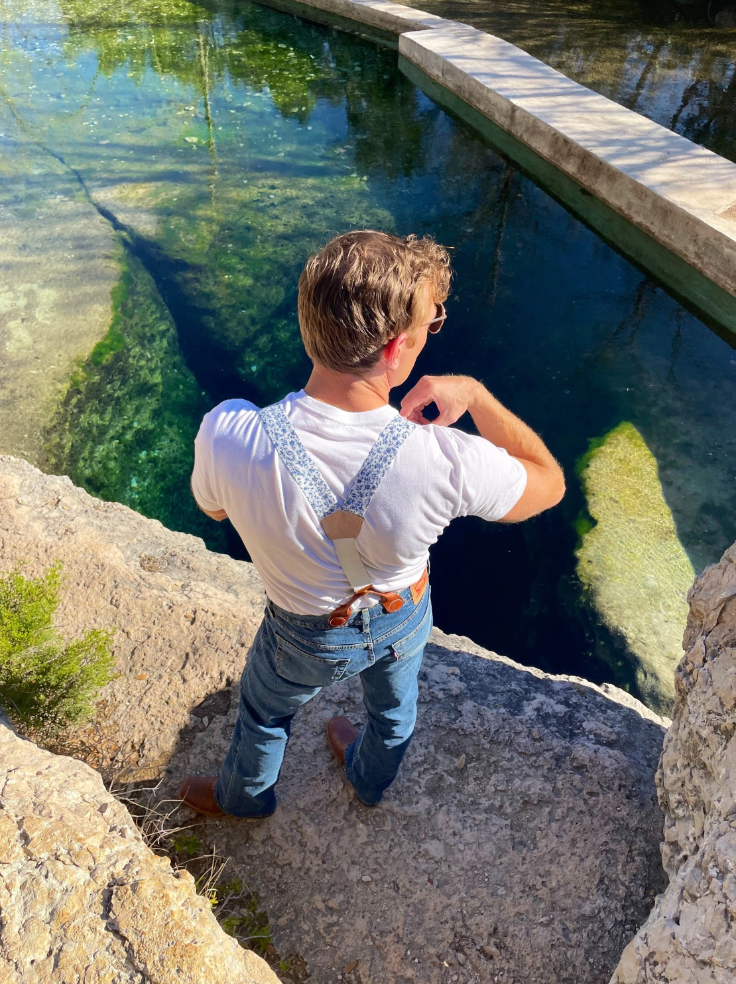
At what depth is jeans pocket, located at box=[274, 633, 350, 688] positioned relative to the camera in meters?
1.44

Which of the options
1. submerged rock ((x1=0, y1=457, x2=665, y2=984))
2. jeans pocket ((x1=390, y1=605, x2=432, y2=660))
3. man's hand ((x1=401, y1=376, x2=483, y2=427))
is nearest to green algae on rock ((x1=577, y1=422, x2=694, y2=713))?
submerged rock ((x1=0, y1=457, x2=665, y2=984))

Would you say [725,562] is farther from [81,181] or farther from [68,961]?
[81,181]

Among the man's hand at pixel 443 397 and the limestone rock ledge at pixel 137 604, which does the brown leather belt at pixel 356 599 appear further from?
the limestone rock ledge at pixel 137 604

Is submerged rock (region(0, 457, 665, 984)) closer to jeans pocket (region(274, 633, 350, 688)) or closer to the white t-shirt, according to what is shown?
jeans pocket (region(274, 633, 350, 688))

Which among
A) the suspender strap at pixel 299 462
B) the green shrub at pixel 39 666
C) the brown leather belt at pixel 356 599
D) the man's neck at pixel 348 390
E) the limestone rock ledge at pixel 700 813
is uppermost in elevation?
the man's neck at pixel 348 390

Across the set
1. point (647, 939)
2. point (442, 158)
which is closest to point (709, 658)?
point (647, 939)

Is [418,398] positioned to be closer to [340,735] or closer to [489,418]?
[489,418]

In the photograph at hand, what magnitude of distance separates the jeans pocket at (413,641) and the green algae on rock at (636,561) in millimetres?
1884

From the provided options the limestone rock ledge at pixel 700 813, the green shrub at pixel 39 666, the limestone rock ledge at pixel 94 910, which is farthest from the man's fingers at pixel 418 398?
the green shrub at pixel 39 666

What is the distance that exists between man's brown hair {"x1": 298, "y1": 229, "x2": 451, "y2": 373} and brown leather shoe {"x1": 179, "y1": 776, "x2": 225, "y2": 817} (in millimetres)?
1250

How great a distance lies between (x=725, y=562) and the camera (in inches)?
63.7

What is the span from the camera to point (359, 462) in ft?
3.91

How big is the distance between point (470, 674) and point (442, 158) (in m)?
5.41

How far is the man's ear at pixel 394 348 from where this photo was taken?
119cm
